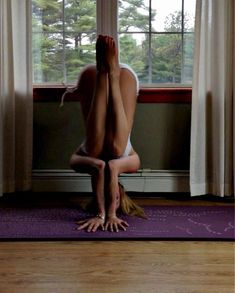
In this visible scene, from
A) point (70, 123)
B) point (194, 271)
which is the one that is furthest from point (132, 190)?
point (194, 271)

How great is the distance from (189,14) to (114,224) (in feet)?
5.64

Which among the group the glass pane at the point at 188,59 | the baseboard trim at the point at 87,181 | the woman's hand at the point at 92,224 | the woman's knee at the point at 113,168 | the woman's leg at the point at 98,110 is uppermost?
the glass pane at the point at 188,59

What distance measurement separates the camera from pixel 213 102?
3.27 metres

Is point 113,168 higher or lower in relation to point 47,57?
lower

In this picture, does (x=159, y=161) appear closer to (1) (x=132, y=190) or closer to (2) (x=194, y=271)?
(1) (x=132, y=190)

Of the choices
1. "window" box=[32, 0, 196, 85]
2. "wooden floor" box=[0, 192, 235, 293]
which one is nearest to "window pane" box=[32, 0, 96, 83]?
"window" box=[32, 0, 196, 85]

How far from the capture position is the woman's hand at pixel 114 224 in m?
2.63

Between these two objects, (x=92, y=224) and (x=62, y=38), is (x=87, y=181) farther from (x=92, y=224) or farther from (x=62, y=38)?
(x=62, y=38)

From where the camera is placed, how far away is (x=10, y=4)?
322 centimetres

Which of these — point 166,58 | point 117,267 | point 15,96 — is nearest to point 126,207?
point 117,267

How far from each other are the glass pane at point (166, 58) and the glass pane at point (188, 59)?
0.04 m

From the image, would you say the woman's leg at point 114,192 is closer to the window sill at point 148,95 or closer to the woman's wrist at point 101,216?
the woman's wrist at point 101,216

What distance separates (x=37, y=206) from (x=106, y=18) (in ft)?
4.71

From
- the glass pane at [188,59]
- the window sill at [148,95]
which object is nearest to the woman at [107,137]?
the window sill at [148,95]
